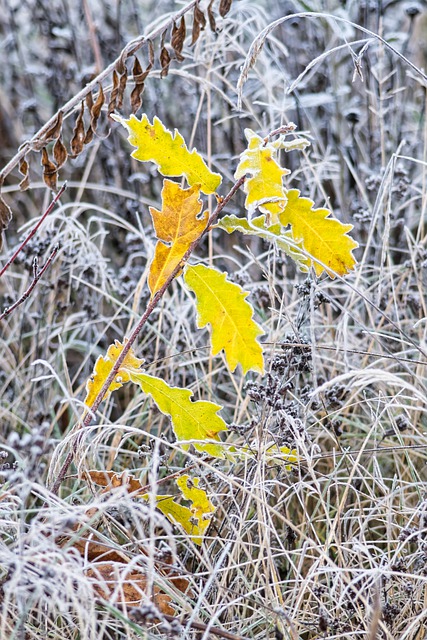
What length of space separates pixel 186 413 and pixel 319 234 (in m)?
0.38

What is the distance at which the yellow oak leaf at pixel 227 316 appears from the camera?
1.19 metres

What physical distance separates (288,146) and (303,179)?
42.4 inches

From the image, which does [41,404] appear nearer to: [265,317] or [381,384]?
[265,317]

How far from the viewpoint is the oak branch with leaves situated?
120cm

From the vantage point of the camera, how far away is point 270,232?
124 centimetres

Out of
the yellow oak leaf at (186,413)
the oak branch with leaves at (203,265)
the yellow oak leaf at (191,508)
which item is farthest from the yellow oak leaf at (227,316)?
the yellow oak leaf at (191,508)

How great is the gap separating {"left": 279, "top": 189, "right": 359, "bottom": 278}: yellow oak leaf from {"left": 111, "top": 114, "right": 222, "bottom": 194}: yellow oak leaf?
0.14 meters

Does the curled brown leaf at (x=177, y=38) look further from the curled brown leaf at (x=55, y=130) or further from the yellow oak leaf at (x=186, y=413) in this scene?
the yellow oak leaf at (x=186, y=413)

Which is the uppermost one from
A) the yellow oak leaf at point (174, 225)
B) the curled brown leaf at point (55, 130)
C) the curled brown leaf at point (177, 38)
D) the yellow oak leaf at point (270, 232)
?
the curled brown leaf at point (177, 38)

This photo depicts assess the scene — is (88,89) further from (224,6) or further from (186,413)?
(186,413)

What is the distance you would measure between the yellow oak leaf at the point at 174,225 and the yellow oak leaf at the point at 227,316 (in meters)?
0.07

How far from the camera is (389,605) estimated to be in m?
1.18

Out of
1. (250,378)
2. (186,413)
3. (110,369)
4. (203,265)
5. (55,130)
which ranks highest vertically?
(55,130)

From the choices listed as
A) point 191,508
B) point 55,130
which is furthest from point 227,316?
point 55,130
